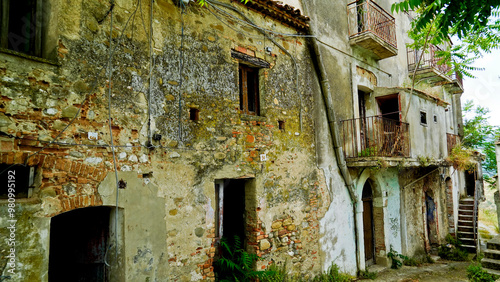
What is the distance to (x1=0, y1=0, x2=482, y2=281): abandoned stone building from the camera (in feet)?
11.8

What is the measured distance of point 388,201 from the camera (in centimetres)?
955

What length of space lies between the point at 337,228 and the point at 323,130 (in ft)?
8.27

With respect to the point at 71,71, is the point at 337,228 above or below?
below

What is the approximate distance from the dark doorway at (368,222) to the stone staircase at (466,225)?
223 inches

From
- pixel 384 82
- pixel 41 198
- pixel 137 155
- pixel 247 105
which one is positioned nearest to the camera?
pixel 41 198

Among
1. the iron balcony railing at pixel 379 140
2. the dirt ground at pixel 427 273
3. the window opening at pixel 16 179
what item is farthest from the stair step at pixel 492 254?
the window opening at pixel 16 179

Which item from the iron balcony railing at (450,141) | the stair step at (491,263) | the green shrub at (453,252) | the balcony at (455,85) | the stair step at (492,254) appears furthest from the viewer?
the balcony at (455,85)

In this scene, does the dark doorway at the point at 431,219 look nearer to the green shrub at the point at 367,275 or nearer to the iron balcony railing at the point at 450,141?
the iron balcony railing at the point at 450,141

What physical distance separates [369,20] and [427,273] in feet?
25.5

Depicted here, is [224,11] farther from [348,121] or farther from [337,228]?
[337,228]

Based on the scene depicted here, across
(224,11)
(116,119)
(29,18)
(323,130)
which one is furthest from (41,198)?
(323,130)

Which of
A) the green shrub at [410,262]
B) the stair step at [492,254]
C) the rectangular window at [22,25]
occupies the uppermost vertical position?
the rectangular window at [22,25]

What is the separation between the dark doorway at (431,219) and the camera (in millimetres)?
11820

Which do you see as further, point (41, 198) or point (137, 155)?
point (137, 155)
